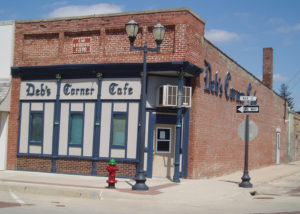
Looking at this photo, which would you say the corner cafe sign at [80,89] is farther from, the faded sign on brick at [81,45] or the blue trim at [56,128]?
the faded sign on brick at [81,45]

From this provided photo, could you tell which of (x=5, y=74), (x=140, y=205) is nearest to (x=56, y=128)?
(x=5, y=74)

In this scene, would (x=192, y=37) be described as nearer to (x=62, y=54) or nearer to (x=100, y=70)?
(x=100, y=70)

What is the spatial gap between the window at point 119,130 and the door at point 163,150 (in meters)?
1.26

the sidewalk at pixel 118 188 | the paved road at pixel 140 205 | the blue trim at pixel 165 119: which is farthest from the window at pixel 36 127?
the paved road at pixel 140 205

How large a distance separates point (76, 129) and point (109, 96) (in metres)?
2.04

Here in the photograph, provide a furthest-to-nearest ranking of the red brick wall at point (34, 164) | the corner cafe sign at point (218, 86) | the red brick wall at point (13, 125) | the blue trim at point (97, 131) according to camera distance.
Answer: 1. the red brick wall at point (13, 125)
2. the corner cafe sign at point (218, 86)
3. the red brick wall at point (34, 164)
4. the blue trim at point (97, 131)

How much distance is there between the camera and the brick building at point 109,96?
17750mm

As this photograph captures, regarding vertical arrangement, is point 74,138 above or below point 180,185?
above

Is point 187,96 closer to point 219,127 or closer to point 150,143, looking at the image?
point 150,143

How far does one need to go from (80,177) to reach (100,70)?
4296 millimetres

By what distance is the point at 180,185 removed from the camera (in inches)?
640

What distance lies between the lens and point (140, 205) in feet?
40.1

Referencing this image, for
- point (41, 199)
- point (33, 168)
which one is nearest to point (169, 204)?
point (41, 199)

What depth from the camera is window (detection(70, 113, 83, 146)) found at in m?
18.9
